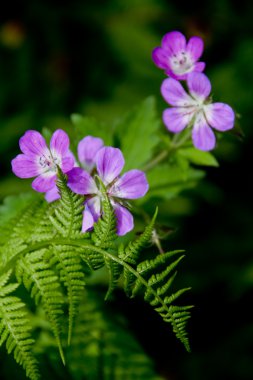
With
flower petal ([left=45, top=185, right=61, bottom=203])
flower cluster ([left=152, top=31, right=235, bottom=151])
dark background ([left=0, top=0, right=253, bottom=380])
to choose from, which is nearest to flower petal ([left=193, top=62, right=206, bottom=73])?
flower cluster ([left=152, top=31, right=235, bottom=151])

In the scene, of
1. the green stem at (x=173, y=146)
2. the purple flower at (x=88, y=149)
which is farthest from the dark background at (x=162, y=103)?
the purple flower at (x=88, y=149)

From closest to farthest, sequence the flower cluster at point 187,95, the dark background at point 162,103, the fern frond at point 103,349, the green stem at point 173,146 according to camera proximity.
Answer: the flower cluster at point 187,95 → the green stem at point 173,146 → the fern frond at point 103,349 → the dark background at point 162,103

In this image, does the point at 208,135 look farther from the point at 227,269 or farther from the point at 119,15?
the point at 119,15

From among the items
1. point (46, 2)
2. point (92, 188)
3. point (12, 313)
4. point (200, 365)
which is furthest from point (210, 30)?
point (12, 313)

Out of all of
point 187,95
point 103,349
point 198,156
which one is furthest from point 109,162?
point 103,349

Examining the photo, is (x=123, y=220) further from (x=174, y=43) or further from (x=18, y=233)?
(x=174, y=43)

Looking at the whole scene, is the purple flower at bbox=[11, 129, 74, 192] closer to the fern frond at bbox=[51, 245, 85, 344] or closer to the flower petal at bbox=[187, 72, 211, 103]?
the fern frond at bbox=[51, 245, 85, 344]

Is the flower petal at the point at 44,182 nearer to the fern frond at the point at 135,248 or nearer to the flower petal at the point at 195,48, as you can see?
the fern frond at the point at 135,248
